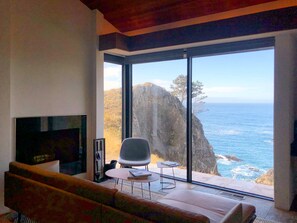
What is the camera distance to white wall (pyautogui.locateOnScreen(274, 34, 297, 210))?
356 centimetres

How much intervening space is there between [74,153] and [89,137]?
415 millimetres

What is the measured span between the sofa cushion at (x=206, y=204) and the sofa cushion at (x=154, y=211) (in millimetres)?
723

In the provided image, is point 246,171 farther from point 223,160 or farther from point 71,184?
point 71,184

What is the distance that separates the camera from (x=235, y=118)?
175 inches

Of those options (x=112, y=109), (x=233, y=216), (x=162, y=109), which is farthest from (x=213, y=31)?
(x=233, y=216)

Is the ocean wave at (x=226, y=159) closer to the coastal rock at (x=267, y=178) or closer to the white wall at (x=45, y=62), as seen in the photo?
the coastal rock at (x=267, y=178)

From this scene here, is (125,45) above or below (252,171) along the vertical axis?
above

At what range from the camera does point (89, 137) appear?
192 inches

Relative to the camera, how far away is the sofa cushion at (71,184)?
7.23ft

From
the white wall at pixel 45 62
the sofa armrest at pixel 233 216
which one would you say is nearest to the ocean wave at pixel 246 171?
the sofa armrest at pixel 233 216

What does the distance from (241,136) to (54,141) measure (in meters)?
3.17

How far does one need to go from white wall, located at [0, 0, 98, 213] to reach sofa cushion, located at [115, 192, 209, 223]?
7.30ft

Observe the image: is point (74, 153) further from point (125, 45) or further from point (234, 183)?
point (234, 183)

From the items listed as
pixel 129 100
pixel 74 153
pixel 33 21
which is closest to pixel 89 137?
pixel 74 153
